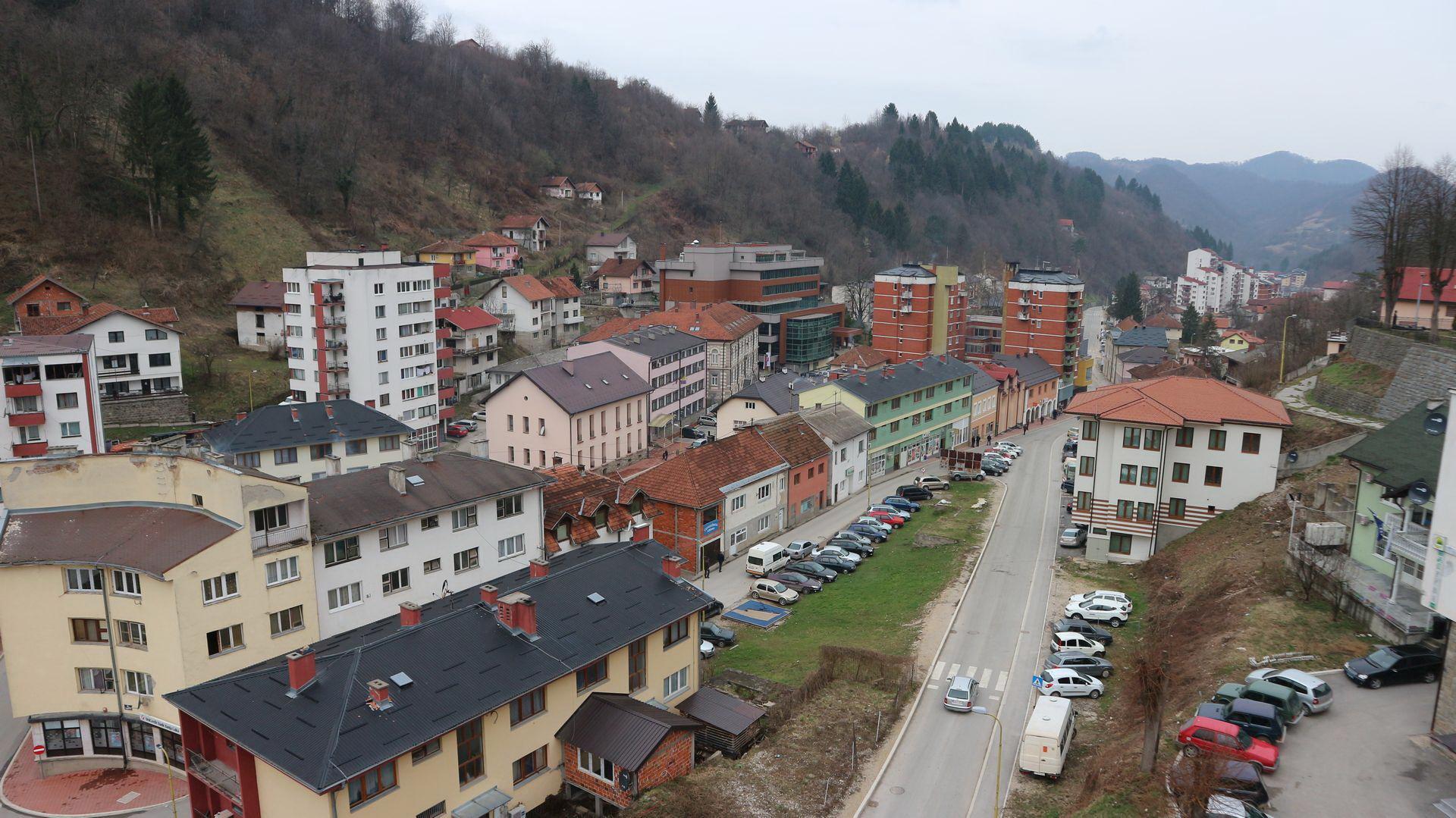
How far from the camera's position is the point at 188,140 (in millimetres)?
72438

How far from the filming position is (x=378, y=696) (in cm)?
1967

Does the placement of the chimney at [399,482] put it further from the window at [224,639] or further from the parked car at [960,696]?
the parked car at [960,696]

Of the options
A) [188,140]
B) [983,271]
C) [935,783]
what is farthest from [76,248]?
[983,271]

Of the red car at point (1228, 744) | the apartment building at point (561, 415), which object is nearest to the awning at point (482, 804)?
the red car at point (1228, 744)

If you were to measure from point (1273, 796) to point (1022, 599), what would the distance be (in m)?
17.7

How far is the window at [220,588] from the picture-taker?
974 inches

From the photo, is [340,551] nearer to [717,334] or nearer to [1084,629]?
[1084,629]

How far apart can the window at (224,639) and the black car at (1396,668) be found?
30850 mm

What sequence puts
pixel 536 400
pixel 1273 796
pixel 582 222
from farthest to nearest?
pixel 582 222
pixel 536 400
pixel 1273 796

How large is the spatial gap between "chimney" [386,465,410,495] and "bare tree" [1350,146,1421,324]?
186 ft

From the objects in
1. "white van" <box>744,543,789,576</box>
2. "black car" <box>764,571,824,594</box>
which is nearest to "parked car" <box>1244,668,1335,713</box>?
"black car" <box>764,571,824,594</box>

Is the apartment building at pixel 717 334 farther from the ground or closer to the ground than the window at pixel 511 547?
farther from the ground

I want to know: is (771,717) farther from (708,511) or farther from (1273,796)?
(708,511)

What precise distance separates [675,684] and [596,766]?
4634 millimetres
